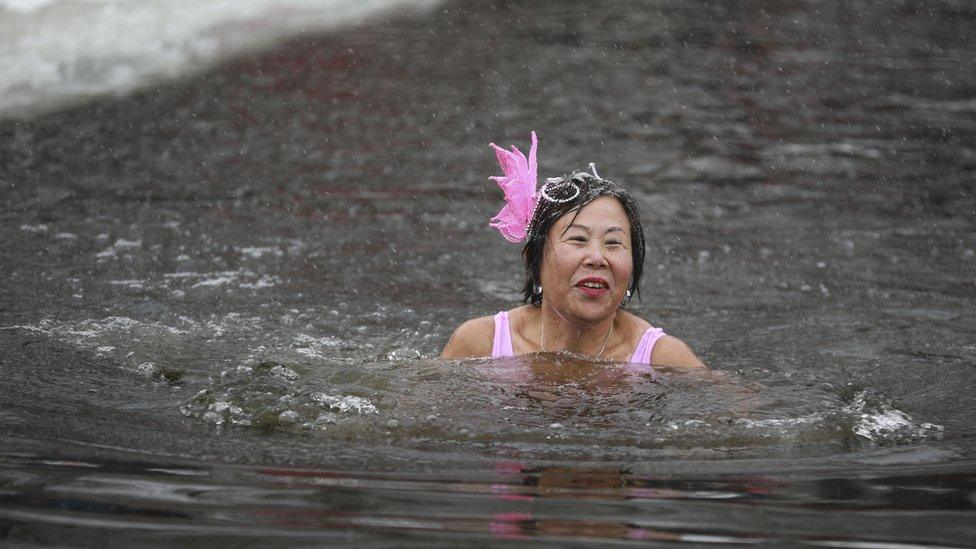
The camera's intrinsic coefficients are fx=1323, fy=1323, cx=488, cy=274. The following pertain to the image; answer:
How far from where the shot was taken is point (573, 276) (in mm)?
5223

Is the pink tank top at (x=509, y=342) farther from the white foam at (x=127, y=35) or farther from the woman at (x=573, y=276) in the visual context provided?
the white foam at (x=127, y=35)

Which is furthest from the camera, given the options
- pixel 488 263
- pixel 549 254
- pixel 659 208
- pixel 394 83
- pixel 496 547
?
pixel 394 83

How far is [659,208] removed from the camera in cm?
938

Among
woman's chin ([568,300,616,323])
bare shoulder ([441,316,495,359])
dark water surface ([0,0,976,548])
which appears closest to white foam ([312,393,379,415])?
dark water surface ([0,0,976,548])

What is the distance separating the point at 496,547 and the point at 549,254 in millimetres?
2331

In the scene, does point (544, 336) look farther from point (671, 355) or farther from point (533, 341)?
point (671, 355)

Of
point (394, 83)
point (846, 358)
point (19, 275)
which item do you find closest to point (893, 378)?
point (846, 358)

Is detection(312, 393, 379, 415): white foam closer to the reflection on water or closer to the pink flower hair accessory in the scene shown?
the reflection on water

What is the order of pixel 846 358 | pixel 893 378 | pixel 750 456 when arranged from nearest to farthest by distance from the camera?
pixel 750 456 < pixel 893 378 < pixel 846 358

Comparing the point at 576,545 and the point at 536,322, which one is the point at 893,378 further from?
the point at 576,545

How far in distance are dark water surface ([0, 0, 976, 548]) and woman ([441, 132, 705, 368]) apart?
0.66ft

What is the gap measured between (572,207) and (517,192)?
0.40 meters

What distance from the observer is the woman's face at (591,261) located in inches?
204

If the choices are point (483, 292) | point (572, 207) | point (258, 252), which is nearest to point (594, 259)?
point (572, 207)
